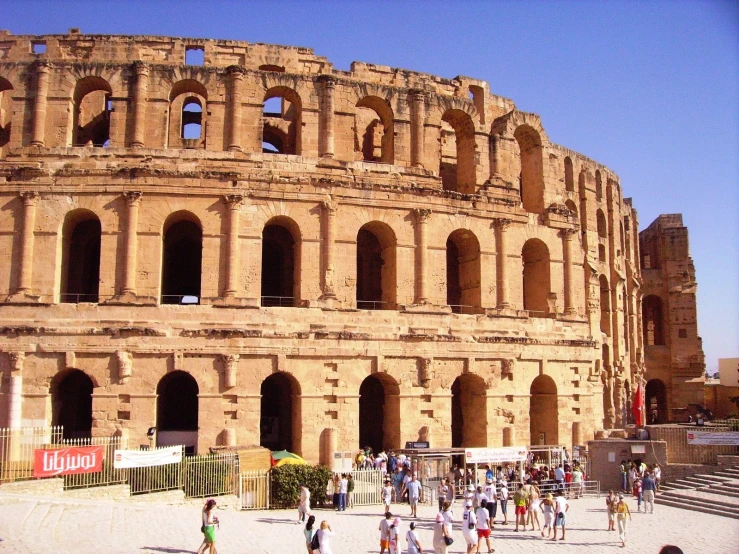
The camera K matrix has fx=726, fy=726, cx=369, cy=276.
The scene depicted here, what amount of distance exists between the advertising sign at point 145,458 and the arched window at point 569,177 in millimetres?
22639

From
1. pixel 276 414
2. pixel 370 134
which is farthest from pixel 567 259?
pixel 276 414

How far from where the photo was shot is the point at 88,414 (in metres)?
26.0

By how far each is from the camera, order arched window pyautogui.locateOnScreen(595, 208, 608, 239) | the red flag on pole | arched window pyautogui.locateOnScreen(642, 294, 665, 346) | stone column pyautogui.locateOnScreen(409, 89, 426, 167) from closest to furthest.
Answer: stone column pyautogui.locateOnScreen(409, 89, 426, 167), the red flag on pole, arched window pyautogui.locateOnScreen(595, 208, 608, 239), arched window pyautogui.locateOnScreen(642, 294, 665, 346)

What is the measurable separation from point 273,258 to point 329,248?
5.38 m

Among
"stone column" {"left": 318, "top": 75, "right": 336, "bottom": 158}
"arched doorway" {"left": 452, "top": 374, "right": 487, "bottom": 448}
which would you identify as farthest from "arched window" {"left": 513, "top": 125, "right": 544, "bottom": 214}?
"stone column" {"left": 318, "top": 75, "right": 336, "bottom": 158}

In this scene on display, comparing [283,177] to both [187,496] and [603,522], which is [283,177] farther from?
[603,522]

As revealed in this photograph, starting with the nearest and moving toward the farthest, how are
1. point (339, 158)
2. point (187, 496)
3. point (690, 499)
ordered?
point (187, 496) < point (690, 499) < point (339, 158)

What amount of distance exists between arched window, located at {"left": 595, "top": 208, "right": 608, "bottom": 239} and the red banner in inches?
1091

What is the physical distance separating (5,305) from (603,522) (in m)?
18.8

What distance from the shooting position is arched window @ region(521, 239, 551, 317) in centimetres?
2916

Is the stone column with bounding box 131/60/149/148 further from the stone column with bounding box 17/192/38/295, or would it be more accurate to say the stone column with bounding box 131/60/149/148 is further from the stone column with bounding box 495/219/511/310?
the stone column with bounding box 495/219/511/310

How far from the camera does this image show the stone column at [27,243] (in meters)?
22.9

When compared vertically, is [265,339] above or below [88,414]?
above

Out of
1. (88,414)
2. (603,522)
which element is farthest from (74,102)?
(603,522)
